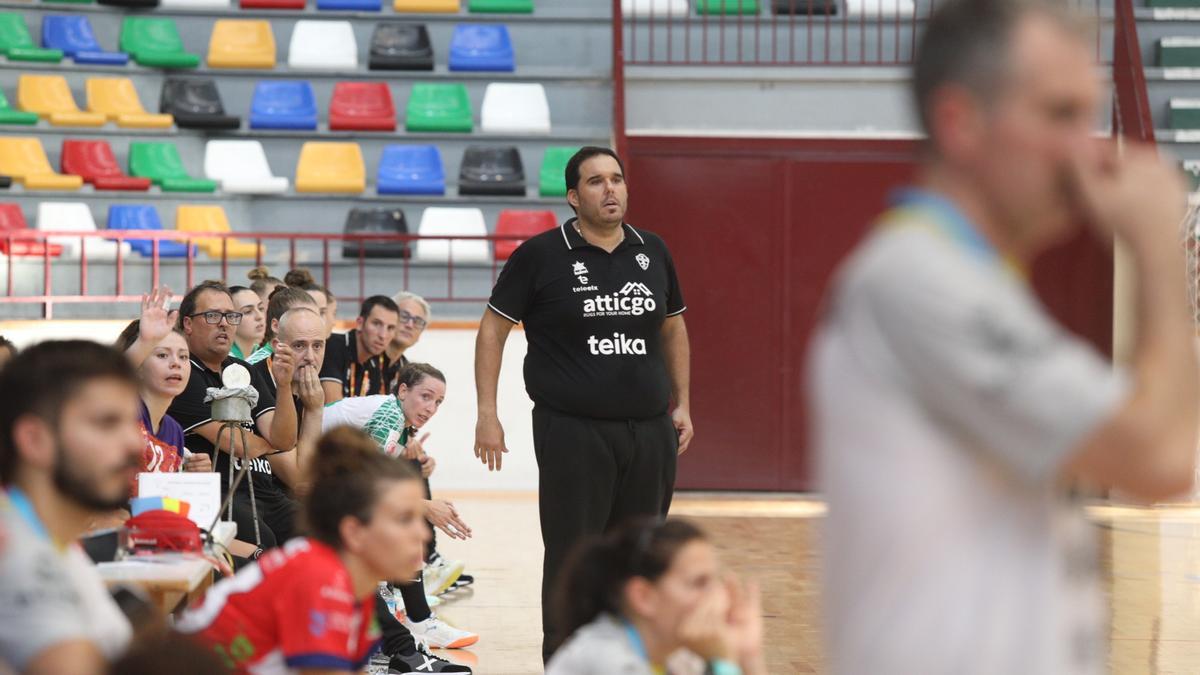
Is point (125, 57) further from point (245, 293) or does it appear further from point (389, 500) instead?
point (389, 500)

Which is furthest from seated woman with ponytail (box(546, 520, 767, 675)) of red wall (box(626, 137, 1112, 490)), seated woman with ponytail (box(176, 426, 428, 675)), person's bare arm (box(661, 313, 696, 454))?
red wall (box(626, 137, 1112, 490))

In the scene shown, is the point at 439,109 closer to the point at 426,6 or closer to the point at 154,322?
the point at 426,6

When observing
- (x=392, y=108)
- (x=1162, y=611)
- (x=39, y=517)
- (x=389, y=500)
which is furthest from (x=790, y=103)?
(x=39, y=517)

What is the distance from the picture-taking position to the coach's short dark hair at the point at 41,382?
75.2 inches

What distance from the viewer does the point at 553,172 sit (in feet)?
38.3

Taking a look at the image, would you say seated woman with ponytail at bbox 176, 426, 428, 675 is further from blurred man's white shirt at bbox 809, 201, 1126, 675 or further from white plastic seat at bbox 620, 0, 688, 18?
white plastic seat at bbox 620, 0, 688, 18

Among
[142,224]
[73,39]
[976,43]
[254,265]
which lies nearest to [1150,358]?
[976,43]

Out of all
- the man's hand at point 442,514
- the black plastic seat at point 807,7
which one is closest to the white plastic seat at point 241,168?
the black plastic seat at point 807,7

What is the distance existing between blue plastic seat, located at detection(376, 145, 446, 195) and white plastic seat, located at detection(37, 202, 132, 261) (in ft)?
6.63

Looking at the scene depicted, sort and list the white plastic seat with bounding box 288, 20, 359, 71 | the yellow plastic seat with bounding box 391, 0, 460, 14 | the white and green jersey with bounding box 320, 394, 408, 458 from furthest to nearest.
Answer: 1. the yellow plastic seat with bounding box 391, 0, 460, 14
2. the white plastic seat with bounding box 288, 20, 359, 71
3. the white and green jersey with bounding box 320, 394, 408, 458

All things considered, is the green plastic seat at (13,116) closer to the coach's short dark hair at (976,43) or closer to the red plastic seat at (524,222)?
the red plastic seat at (524,222)

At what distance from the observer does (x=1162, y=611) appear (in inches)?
232

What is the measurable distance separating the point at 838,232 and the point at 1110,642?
209 inches

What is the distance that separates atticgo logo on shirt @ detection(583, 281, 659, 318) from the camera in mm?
4328
